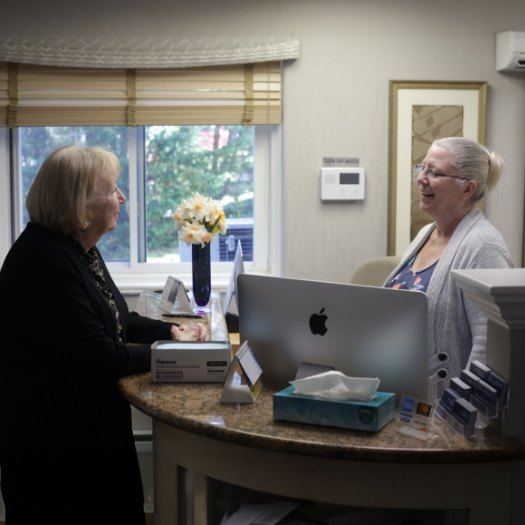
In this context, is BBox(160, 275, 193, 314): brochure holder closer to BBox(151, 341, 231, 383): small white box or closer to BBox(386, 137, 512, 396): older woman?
BBox(386, 137, 512, 396): older woman

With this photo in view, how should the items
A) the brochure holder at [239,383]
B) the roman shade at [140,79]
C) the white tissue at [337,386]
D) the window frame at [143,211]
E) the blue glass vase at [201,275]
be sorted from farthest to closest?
the window frame at [143,211] → the roman shade at [140,79] → the blue glass vase at [201,275] → the brochure holder at [239,383] → the white tissue at [337,386]

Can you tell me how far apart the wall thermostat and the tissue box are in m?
2.65

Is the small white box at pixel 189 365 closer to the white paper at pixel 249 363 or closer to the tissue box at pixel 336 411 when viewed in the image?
the white paper at pixel 249 363

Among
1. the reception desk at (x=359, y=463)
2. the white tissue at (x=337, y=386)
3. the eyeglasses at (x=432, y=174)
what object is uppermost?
the eyeglasses at (x=432, y=174)

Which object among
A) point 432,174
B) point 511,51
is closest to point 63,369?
point 432,174

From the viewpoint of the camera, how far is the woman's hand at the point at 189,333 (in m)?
2.23

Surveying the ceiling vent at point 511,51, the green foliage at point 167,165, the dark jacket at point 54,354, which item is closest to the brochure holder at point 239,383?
the dark jacket at point 54,354

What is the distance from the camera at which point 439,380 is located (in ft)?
7.28

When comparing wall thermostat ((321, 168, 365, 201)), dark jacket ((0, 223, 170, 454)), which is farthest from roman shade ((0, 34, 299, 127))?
dark jacket ((0, 223, 170, 454))

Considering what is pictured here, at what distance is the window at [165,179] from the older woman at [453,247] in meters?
1.89

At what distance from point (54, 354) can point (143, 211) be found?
2675 millimetres

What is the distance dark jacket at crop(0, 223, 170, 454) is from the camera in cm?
182

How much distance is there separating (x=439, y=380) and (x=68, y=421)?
3.46 ft

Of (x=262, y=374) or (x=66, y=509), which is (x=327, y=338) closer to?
(x=262, y=374)
